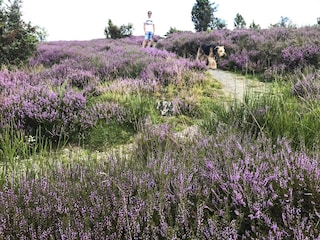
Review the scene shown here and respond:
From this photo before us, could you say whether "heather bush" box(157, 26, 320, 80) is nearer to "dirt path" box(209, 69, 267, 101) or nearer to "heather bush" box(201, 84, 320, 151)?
"dirt path" box(209, 69, 267, 101)

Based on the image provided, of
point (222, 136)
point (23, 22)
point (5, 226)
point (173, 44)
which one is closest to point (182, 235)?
point (5, 226)

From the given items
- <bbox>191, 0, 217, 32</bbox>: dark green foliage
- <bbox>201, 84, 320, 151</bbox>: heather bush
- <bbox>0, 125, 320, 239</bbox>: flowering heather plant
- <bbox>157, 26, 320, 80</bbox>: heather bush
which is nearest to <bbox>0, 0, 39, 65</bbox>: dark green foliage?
<bbox>157, 26, 320, 80</bbox>: heather bush

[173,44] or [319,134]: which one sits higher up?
[173,44]

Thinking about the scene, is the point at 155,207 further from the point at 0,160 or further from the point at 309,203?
the point at 0,160

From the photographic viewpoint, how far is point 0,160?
12.3 feet

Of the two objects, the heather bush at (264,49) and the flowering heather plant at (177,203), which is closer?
the flowering heather plant at (177,203)

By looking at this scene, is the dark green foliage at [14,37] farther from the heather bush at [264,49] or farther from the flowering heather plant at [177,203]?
the flowering heather plant at [177,203]

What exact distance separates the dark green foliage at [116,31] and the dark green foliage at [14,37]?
1493 cm

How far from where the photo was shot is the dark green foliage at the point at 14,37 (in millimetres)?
9891

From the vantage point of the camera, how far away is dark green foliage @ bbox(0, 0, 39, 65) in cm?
989

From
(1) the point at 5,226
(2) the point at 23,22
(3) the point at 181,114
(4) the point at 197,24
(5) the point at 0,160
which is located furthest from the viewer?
(4) the point at 197,24

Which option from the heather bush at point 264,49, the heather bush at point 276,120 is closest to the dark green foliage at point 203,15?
the heather bush at point 264,49

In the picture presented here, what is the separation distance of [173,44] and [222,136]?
13.8 m

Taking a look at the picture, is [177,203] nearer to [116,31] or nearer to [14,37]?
[14,37]
